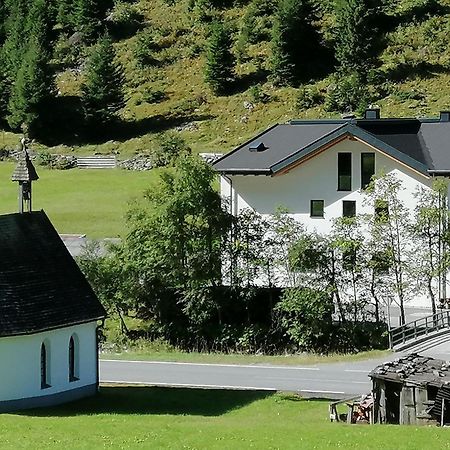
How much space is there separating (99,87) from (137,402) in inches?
2248

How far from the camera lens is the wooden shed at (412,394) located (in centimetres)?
2811

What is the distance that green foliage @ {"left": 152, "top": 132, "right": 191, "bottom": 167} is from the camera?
248ft

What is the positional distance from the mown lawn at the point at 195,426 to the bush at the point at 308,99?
160ft

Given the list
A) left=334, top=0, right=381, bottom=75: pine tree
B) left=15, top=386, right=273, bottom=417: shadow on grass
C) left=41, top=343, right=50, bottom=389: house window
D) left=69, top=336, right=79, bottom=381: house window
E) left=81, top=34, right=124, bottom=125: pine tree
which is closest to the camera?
left=15, top=386, right=273, bottom=417: shadow on grass

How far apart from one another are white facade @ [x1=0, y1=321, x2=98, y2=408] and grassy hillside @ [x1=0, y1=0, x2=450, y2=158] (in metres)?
43.6

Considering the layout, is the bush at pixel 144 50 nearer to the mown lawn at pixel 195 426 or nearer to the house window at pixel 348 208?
the house window at pixel 348 208

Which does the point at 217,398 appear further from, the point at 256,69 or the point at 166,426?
the point at 256,69

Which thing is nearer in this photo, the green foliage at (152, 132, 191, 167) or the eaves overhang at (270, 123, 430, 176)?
the eaves overhang at (270, 123, 430, 176)

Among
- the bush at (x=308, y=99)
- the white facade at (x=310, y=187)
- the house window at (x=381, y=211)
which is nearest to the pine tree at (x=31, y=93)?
the bush at (x=308, y=99)

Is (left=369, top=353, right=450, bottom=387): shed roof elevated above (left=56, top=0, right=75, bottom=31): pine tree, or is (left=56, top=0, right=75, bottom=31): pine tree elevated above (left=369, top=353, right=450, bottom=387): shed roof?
(left=56, top=0, right=75, bottom=31): pine tree

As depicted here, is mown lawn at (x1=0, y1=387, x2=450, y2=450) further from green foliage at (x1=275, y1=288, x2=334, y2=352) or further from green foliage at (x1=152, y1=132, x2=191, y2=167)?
green foliage at (x1=152, y1=132, x2=191, y2=167)

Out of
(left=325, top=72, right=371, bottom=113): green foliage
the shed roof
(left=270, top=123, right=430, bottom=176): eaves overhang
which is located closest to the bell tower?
the shed roof

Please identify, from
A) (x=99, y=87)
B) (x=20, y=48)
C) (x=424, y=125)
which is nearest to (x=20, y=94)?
(x=99, y=87)

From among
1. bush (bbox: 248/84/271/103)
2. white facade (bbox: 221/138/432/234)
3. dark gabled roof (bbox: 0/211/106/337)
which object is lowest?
dark gabled roof (bbox: 0/211/106/337)
